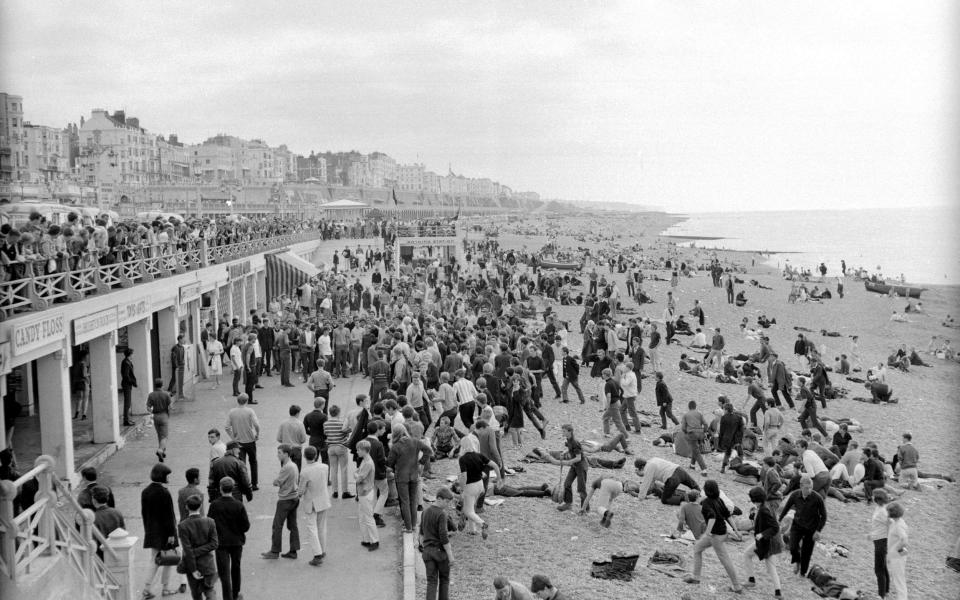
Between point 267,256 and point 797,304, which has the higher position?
point 267,256

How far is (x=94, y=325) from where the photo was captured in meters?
13.0

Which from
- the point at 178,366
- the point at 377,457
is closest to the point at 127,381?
the point at 178,366

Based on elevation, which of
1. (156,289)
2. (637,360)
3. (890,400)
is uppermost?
(156,289)

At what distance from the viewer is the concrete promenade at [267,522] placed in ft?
27.9

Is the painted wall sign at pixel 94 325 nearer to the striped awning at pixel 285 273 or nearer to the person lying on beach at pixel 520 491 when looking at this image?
the person lying on beach at pixel 520 491

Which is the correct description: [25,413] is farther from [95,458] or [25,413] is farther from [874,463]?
[874,463]

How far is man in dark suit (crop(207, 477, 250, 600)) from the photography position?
769 cm

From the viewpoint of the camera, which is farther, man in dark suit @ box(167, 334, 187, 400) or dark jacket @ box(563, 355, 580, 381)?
dark jacket @ box(563, 355, 580, 381)

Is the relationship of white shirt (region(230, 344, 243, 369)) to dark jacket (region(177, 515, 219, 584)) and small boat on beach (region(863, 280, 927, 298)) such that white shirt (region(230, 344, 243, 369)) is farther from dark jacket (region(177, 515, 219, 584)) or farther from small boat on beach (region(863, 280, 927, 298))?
small boat on beach (region(863, 280, 927, 298))

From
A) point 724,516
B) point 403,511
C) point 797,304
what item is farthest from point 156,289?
point 797,304

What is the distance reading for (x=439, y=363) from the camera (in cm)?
1552

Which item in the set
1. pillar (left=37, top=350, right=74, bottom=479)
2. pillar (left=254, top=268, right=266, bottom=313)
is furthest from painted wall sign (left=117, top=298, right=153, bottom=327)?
pillar (left=254, top=268, right=266, bottom=313)

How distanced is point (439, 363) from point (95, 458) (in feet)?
20.4

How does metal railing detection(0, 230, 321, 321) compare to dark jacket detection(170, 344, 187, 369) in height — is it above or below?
above
